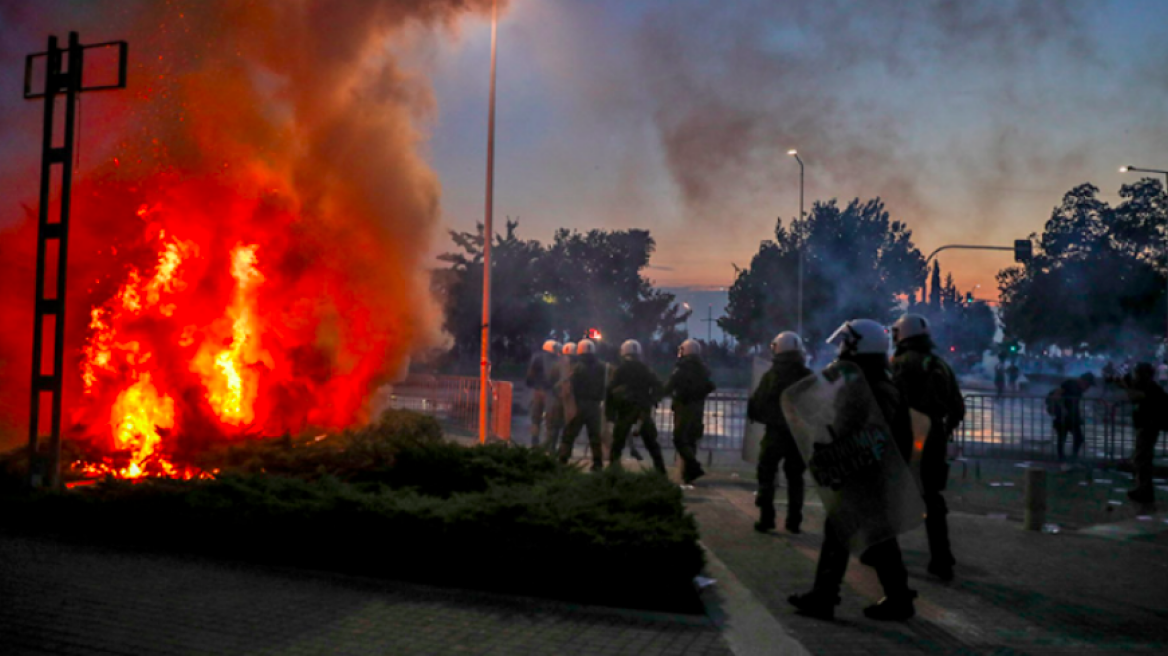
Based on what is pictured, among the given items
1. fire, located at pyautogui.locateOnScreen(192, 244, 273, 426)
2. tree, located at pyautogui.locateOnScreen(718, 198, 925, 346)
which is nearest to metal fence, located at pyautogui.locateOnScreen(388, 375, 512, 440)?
fire, located at pyautogui.locateOnScreen(192, 244, 273, 426)

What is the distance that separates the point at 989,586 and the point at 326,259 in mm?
8694

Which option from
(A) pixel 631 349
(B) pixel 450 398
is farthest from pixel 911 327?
(B) pixel 450 398

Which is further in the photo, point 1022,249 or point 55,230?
point 1022,249

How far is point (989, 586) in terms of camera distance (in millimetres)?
6625

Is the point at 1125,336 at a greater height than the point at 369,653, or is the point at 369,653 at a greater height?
the point at 1125,336

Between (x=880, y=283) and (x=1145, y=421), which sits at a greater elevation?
(x=880, y=283)

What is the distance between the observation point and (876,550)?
548 centimetres

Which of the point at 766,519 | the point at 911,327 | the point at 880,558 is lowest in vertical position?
the point at 766,519

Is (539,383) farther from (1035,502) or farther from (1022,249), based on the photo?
(1022,249)

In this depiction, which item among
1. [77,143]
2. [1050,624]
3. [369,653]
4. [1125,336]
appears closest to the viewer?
[369,653]

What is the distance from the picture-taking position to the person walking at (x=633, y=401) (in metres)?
11.6

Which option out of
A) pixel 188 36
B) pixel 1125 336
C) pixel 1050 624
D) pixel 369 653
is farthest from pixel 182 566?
pixel 1125 336

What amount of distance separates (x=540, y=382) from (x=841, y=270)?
85.4 feet

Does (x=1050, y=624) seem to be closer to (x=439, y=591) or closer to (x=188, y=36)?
(x=439, y=591)
